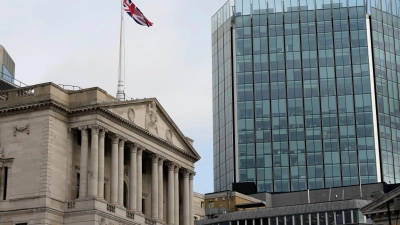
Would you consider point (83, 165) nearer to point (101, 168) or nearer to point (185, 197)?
point (101, 168)

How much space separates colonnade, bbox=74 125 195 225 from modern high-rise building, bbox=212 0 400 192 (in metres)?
45.8

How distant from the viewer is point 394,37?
150 meters

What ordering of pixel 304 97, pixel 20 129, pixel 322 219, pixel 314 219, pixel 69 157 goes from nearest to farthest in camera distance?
pixel 20 129, pixel 69 157, pixel 322 219, pixel 314 219, pixel 304 97

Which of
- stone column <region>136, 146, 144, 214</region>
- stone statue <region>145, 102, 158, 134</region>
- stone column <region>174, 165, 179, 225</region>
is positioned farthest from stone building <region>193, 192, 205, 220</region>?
stone column <region>136, 146, 144, 214</region>

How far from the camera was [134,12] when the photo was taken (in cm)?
8844

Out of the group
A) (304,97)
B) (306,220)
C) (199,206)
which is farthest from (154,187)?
(304,97)

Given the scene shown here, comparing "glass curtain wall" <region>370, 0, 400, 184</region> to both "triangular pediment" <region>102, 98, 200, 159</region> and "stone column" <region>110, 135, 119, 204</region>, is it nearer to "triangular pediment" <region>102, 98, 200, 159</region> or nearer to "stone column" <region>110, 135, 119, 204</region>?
"triangular pediment" <region>102, 98, 200, 159</region>

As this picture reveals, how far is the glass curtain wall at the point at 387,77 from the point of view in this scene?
139125 mm

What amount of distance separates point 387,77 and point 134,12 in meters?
68.3

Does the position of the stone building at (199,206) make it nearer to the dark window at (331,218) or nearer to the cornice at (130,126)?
the dark window at (331,218)

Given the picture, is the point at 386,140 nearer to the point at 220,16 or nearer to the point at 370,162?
the point at 370,162

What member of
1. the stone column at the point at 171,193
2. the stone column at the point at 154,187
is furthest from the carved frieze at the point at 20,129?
the stone column at the point at 171,193

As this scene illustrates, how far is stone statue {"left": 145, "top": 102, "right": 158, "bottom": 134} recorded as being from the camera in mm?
87875

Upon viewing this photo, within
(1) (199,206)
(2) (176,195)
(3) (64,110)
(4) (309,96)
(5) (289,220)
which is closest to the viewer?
(3) (64,110)
